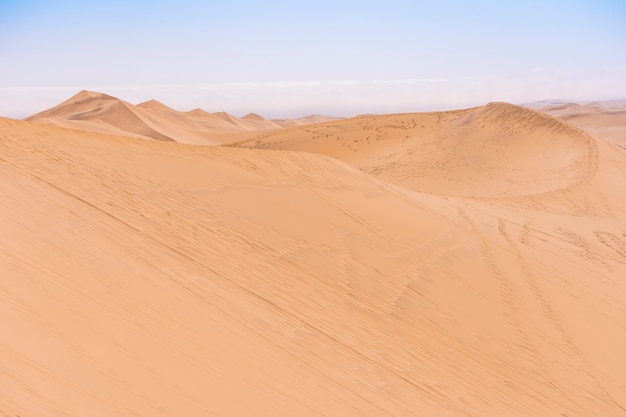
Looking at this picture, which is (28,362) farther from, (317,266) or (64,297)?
(317,266)

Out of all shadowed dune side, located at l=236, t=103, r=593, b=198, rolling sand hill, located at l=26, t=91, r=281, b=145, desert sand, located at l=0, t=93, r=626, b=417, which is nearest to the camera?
desert sand, located at l=0, t=93, r=626, b=417

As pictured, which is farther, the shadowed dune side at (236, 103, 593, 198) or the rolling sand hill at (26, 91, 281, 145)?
the rolling sand hill at (26, 91, 281, 145)

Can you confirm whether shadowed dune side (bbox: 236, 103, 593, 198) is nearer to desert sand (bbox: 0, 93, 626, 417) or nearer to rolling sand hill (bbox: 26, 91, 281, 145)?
desert sand (bbox: 0, 93, 626, 417)

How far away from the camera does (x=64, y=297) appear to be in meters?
3.37

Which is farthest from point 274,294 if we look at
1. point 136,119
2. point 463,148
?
point 136,119

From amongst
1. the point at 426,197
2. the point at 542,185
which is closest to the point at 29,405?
the point at 426,197

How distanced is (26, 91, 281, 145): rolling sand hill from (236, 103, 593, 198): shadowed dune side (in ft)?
→ 39.4

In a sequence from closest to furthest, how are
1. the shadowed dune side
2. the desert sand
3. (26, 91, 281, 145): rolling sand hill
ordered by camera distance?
1. the desert sand
2. the shadowed dune side
3. (26, 91, 281, 145): rolling sand hill

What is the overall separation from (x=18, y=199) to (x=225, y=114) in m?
63.7

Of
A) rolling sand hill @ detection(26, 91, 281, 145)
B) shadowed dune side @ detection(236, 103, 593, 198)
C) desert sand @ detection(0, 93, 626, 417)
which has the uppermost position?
rolling sand hill @ detection(26, 91, 281, 145)

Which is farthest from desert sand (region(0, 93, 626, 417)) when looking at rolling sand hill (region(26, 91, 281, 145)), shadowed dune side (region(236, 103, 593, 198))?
rolling sand hill (region(26, 91, 281, 145))

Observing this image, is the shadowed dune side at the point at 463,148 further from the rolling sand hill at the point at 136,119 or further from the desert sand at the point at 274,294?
the rolling sand hill at the point at 136,119

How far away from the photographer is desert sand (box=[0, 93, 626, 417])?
10.1 ft

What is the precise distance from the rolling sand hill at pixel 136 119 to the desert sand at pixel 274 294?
28.6 meters
